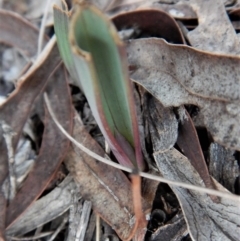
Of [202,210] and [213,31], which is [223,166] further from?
[213,31]

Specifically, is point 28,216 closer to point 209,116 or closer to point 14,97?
point 14,97

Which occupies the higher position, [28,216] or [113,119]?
[113,119]

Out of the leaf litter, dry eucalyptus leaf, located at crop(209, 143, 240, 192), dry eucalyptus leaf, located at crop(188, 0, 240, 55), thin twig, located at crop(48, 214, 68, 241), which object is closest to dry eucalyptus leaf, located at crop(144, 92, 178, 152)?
the leaf litter

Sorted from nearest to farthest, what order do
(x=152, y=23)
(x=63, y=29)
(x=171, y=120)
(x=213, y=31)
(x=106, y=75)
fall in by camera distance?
1. (x=106, y=75)
2. (x=63, y=29)
3. (x=171, y=120)
4. (x=213, y=31)
5. (x=152, y=23)

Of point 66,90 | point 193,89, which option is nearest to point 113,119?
point 193,89

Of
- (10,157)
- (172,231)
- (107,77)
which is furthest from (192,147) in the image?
(10,157)

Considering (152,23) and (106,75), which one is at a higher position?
(106,75)
